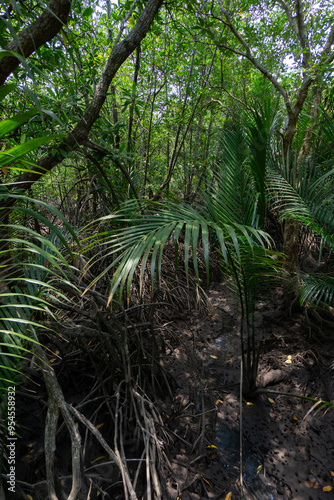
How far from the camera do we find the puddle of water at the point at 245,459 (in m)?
1.42

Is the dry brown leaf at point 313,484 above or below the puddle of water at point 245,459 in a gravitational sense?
above

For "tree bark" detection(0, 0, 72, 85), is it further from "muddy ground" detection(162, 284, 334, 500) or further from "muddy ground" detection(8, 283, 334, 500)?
"muddy ground" detection(162, 284, 334, 500)

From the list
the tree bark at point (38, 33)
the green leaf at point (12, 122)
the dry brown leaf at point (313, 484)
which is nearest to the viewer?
the green leaf at point (12, 122)

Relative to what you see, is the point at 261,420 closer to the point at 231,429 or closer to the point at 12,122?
the point at 231,429

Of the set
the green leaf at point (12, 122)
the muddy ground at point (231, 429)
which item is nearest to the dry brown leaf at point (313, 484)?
the muddy ground at point (231, 429)

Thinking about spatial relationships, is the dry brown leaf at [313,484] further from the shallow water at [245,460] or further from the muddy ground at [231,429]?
the shallow water at [245,460]

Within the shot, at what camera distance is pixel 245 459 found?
1597mm

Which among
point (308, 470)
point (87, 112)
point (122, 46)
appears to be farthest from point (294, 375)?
point (122, 46)

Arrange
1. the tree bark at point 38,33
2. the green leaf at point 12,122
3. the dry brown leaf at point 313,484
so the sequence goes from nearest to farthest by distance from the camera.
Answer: the green leaf at point 12,122, the tree bark at point 38,33, the dry brown leaf at point 313,484

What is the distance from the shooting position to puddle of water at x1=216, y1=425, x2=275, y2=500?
4.66 feet

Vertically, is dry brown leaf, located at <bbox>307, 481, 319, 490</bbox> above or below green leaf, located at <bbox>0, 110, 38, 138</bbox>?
below

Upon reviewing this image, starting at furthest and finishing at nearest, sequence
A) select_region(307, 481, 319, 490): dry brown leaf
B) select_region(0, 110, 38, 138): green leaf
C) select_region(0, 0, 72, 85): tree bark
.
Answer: select_region(307, 481, 319, 490): dry brown leaf < select_region(0, 0, 72, 85): tree bark < select_region(0, 110, 38, 138): green leaf

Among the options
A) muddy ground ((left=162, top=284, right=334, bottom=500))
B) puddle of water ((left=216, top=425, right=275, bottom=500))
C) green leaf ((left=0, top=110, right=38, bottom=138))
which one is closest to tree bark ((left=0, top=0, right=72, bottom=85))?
green leaf ((left=0, top=110, right=38, bottom=138))

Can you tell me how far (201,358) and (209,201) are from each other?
1568 millimetres
